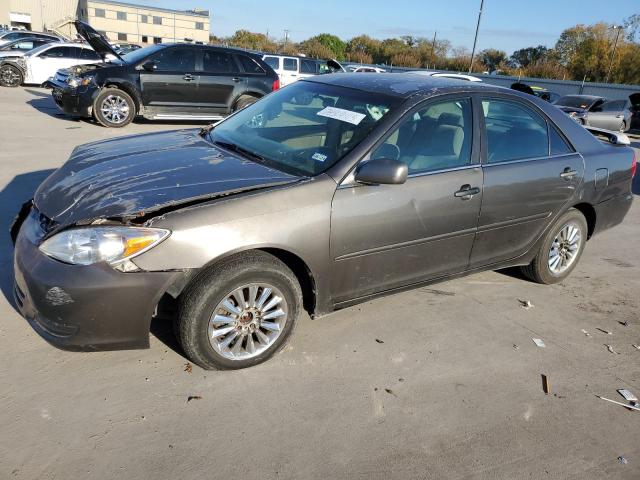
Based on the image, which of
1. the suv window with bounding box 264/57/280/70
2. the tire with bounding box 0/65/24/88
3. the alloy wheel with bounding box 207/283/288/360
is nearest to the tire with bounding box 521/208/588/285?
the alloy wheel with bounding box 207/283/288/360

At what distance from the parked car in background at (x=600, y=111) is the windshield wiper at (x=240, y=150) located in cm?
1706

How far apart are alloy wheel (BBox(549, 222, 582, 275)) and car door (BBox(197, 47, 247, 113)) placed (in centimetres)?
869

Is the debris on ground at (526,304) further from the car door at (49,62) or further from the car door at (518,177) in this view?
the car door at (49,62)

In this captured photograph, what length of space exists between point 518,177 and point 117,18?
8767cm

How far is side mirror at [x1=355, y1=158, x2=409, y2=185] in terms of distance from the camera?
3.16 metres

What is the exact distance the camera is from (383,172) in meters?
3.16

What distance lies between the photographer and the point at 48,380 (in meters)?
2.91

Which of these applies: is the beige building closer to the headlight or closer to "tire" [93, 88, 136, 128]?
"tire" [93, 88, 136, 128]

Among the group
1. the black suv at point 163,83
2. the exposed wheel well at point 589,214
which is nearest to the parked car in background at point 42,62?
the black suv at point 163,83

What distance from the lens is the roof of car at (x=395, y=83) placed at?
3729mm

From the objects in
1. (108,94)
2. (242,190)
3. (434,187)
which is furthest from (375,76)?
(108,94)

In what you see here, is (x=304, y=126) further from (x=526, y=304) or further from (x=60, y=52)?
(x=60, y=52)

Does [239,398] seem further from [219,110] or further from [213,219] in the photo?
[219,110]

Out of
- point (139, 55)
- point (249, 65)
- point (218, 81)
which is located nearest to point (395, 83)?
point (218, 81)
